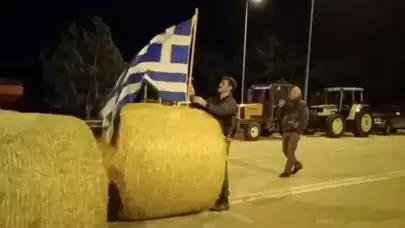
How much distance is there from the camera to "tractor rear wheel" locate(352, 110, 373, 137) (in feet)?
83.9

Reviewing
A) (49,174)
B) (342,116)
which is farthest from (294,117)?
(342,116)

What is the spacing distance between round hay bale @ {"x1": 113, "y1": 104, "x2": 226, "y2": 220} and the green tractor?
1702cm

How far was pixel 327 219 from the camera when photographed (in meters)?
8.61

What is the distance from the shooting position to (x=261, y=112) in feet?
78.1

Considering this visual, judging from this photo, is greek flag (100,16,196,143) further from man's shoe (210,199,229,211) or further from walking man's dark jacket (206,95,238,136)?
man's shoe (210,199,229,211)

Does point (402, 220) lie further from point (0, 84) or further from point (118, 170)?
point (0, 84)

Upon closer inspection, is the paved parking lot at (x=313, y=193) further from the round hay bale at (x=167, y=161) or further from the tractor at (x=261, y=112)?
the tractor at (x=261, y=112)

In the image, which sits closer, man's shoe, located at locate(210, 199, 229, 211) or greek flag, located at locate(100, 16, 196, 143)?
greek flag, located at locate(100, 16, 196, 143)

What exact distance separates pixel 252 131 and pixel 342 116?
16.4 feet

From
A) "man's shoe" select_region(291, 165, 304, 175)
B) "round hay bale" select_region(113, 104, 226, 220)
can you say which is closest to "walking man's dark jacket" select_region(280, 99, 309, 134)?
"man's shoe" select_region(291, 165, 304, 175)

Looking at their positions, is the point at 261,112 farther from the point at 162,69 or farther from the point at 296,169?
the point at 162,69

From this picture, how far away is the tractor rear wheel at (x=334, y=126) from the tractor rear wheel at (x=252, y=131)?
349cm

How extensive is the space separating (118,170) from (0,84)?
220 inches

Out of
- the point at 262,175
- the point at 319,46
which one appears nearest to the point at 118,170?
the point at 262,175
